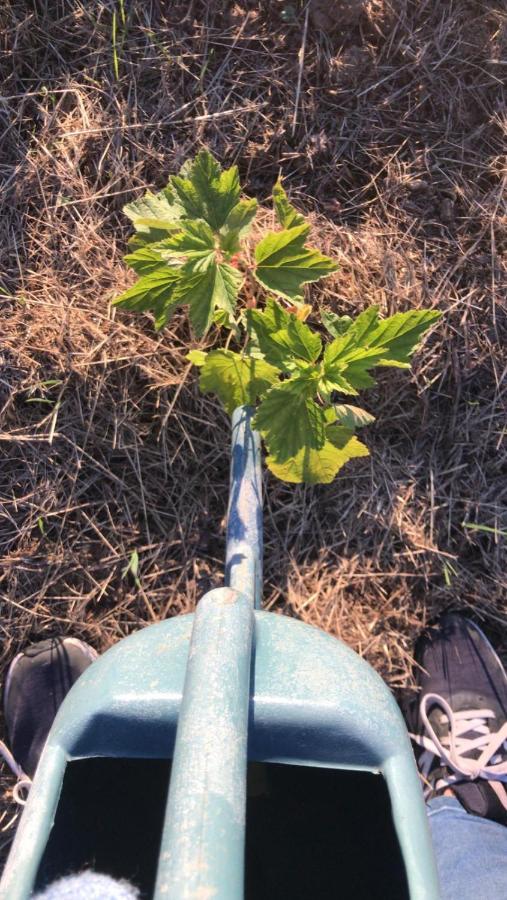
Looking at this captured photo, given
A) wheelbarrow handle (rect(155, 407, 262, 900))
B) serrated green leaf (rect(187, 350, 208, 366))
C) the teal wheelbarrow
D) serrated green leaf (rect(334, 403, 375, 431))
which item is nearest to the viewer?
wheelbarrow handle (rect(155, 407, 262, 900))

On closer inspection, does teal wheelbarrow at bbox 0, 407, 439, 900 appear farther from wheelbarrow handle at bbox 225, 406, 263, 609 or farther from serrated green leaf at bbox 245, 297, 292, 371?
serrated green leaf at bbox 245, 297, 292, 371

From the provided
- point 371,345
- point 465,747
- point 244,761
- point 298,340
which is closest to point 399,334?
point 371,345

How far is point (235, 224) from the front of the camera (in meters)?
1.27

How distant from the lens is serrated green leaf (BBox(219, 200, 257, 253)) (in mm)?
1254

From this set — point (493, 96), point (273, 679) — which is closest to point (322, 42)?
point (493, 96)

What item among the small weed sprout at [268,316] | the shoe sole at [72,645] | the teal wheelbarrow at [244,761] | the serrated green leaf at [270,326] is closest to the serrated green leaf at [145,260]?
the small weed sprout at [268,316]

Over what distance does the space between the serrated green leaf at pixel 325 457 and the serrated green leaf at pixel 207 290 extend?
33cm

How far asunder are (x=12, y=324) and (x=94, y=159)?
0.48 m

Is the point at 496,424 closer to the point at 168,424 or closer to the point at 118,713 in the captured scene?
the point at 168,424

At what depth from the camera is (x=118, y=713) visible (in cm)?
93

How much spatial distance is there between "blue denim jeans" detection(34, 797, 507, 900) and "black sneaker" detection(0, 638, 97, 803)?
0.98 metres

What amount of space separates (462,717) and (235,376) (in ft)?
3.75

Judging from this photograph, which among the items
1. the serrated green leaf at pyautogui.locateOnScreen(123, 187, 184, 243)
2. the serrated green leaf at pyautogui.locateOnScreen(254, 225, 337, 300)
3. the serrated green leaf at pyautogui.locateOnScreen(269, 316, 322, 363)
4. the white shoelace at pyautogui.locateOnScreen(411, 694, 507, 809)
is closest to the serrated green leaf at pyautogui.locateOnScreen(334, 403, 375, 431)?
the serrated green leaf at pyautogui.locateOnScreen(269, 316, 322, 363)

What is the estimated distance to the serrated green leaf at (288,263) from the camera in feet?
4.12
